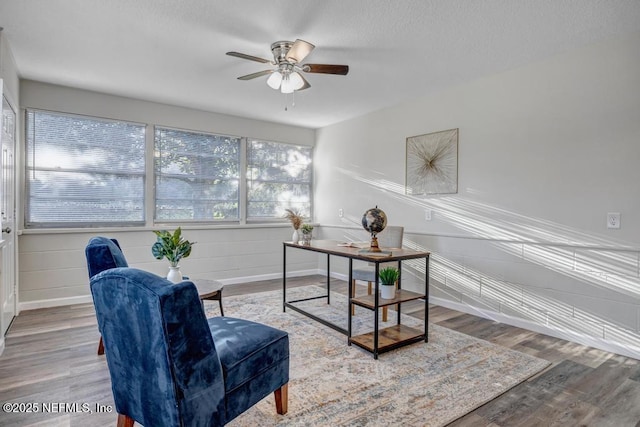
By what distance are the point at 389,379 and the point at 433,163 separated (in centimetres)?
269

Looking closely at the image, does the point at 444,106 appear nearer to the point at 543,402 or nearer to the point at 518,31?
the point at 518,31

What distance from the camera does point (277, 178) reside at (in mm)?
5871

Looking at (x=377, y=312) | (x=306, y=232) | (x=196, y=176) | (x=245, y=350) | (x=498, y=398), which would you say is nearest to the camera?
(x=245, y=350)

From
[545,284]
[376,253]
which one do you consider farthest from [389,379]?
[545,284]

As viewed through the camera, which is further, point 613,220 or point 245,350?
point 613,220

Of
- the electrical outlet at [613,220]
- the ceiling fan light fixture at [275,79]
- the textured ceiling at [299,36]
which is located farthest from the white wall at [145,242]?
the electrical outlet at [613,220]

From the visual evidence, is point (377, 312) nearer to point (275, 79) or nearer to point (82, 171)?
point (275, 79)

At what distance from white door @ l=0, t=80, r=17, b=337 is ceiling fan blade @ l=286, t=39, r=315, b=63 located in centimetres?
240

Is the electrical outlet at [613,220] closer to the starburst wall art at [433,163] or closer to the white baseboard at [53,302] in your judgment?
the starburst wall art at [433,163]

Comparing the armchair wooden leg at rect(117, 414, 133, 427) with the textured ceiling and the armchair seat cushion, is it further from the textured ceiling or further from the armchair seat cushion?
the textured ceiling

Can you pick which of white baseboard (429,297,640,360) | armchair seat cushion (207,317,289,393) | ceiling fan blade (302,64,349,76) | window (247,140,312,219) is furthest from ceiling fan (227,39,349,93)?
white baseboard (429,297,640,360)

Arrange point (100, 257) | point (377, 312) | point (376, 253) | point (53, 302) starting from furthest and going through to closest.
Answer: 1. point (53, 302)
2. point (376, 253)
3. point (377, 312)
4. point (100, 257)

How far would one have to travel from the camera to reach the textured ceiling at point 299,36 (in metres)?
2.46

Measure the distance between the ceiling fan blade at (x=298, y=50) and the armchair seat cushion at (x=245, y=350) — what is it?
1.95m
